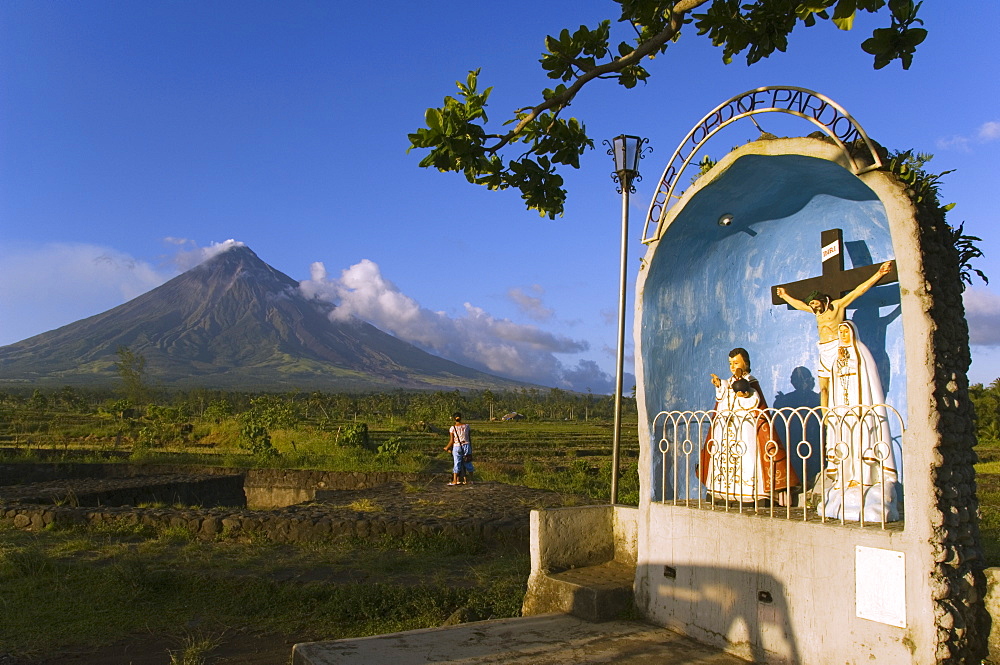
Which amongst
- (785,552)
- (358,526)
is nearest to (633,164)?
(785,552)

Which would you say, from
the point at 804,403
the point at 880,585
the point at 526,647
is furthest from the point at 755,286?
the point at 526,647

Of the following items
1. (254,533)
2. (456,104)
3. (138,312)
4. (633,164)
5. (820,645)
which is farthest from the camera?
(138,312)

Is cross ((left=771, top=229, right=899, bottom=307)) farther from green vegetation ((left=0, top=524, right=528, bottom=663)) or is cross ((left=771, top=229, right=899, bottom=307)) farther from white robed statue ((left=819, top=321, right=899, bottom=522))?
green vegetation ((left=0, top=524, right=528, bottom=663))

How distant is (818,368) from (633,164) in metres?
2.28

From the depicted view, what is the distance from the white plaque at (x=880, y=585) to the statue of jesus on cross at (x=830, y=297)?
44.2 inches

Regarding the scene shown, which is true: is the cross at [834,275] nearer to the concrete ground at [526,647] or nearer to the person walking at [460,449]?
the concrete ground at [526,647]

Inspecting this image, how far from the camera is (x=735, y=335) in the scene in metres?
5.45

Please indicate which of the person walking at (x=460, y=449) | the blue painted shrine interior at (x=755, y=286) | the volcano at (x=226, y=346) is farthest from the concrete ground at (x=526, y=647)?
the volcano at (x=226, y=346)

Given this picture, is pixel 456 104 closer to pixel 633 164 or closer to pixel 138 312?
pixel 633 164

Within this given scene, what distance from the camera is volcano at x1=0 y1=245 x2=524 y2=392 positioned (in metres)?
131

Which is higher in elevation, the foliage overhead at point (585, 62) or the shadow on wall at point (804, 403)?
the foliage overhead at point (585, 62)

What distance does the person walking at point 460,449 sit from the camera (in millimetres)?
14574

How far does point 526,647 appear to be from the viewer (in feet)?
14.0

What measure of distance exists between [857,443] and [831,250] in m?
1.20
